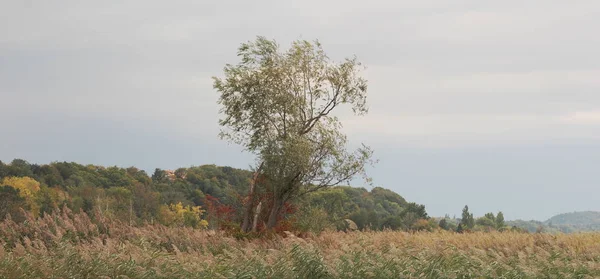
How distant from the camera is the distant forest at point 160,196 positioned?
5356cm

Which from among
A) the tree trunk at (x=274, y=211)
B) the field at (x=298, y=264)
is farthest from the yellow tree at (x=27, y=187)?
the field at (x=298, y=264)

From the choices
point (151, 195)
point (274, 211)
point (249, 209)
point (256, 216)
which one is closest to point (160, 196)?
point (151, 195)

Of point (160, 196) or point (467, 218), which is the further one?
point (160, 196)

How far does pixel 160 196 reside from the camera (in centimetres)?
6925

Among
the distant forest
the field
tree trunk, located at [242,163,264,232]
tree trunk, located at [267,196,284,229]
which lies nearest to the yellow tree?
the distant forest

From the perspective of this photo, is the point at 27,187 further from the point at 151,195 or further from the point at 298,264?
the point at 298,264

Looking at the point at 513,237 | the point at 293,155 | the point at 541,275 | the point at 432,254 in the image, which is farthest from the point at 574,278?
the point at 293,155

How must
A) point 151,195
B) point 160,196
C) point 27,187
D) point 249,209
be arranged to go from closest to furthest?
point 249,209
point 27,187
point 151,195
point 160,196

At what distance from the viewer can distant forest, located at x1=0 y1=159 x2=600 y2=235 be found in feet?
176

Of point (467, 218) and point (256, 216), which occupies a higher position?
point (467, 218)

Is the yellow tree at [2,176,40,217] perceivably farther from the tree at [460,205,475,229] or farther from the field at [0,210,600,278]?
the field at [0,210,600,278]

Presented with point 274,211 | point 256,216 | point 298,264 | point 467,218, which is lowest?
point 298,264

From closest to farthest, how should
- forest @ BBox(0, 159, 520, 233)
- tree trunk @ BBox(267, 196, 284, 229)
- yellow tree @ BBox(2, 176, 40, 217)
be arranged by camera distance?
tree trunk @ BBox(267, 196, 284, 229)
forest @ BBox(0, 159, 520, 233)
yellow tree @ BBox(2, 176, 40, 217)

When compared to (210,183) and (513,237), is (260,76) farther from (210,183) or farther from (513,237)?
(210,183)
